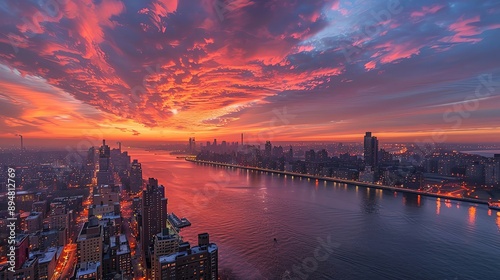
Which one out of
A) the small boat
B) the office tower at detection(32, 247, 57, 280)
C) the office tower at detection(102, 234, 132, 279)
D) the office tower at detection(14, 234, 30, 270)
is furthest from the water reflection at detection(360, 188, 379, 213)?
the office tower at detection(14, 234, 30, 270)

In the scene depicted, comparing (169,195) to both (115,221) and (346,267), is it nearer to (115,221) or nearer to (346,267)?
(115,221)

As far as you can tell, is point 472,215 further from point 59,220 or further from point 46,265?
point 59,220

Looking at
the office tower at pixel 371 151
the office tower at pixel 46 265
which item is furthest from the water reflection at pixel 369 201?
the office tower at pixel 46 265

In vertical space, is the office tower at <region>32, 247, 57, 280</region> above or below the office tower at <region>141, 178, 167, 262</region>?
below

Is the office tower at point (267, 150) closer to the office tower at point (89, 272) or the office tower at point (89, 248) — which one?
the office tower at point (89, 248)

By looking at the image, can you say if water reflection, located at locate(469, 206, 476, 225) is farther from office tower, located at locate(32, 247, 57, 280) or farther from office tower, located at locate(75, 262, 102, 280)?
office tower, located at locate(32, 247, 57, 280)
